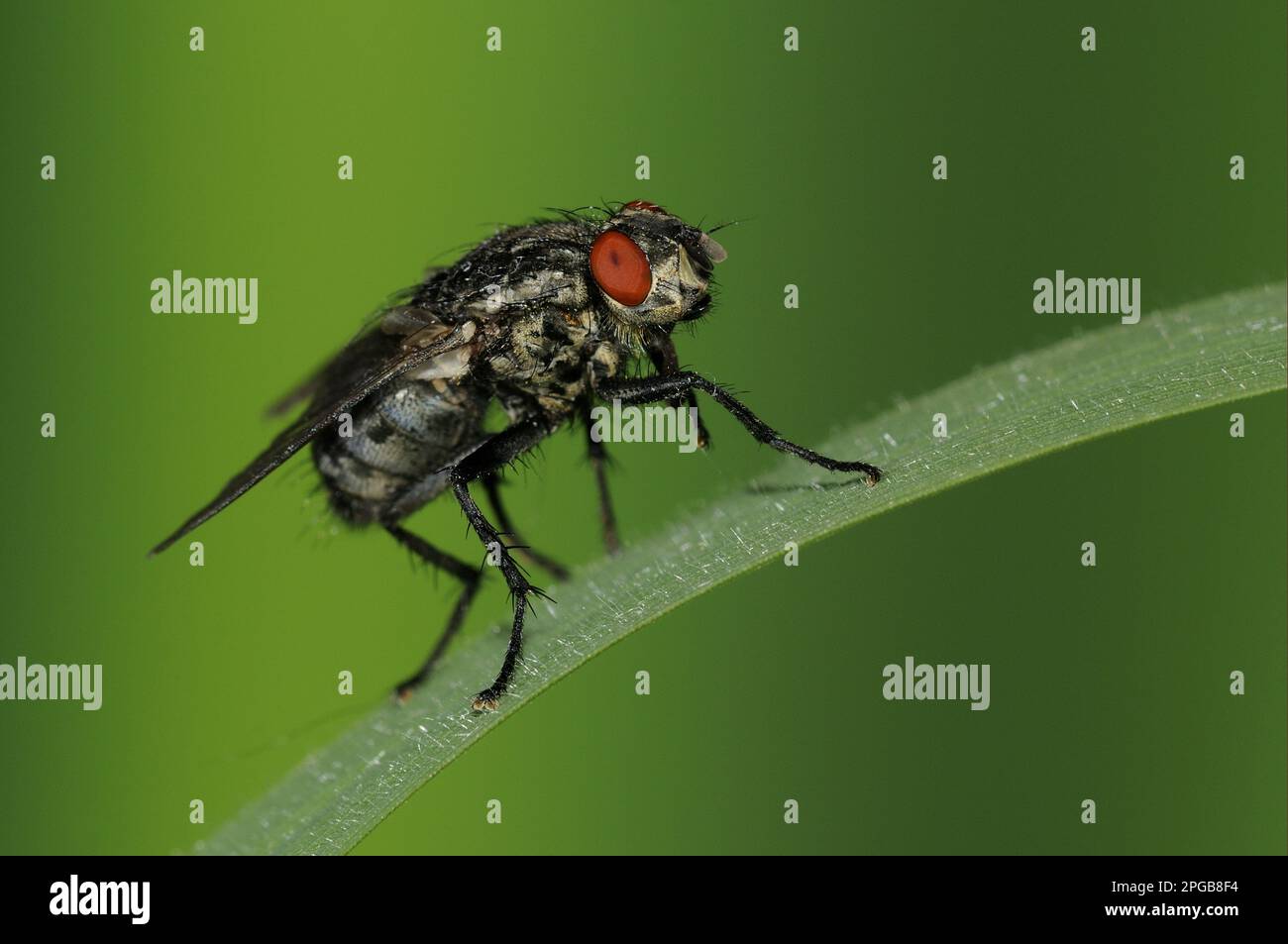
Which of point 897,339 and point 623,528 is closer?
point 897,339

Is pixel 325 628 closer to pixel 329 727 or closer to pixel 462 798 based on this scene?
pixel 329 727

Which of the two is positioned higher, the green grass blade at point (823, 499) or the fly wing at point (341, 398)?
the fly wing at point (341, 398)

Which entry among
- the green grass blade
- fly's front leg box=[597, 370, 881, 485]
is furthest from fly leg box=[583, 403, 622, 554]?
the green grass blade

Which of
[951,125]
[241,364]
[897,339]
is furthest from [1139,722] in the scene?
[241,364]

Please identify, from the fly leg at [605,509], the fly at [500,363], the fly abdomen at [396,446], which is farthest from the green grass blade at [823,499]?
the fly leg at [605,509]

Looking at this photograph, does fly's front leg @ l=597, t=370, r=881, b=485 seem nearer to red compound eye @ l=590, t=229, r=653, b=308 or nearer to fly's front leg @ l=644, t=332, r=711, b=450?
fly's front leg @ l=644, t=332, r=711, b=450

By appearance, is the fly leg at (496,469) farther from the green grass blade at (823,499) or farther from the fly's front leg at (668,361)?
the fly's front leg at (668,361)
